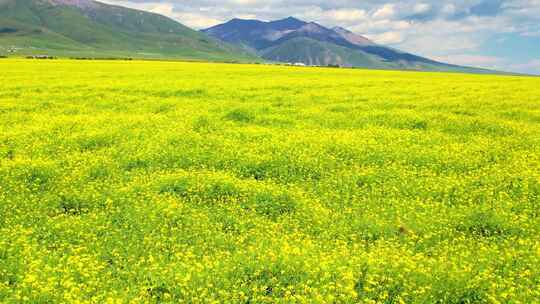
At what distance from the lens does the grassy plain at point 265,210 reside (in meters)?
8.67

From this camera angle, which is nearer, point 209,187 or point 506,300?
point 506,300

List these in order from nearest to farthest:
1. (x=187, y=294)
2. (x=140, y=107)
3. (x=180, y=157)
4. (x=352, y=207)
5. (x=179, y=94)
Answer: (x=187, y=294), (x=352, y=207), (x=180, y=157), (x=140, y=107), (x=179, y=94)

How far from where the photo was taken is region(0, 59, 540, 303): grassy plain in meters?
8.67

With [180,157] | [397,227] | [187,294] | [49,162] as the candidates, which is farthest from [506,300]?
[49,162]

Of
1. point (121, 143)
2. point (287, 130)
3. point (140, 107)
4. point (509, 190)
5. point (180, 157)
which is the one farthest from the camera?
point (140, 107)

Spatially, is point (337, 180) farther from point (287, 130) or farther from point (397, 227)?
point (287, 130)

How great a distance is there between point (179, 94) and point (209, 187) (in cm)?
2254

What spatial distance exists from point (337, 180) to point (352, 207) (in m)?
2.08

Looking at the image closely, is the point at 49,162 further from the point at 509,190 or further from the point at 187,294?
the point at 509,190

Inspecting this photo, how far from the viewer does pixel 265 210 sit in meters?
12.4

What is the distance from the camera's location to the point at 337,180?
14.6 metres

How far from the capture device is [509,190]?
14023mm

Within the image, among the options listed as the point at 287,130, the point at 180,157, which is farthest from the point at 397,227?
the point at 287,130

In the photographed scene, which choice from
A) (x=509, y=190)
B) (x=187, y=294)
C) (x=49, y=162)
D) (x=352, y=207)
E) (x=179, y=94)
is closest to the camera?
(x=187, y=294)
